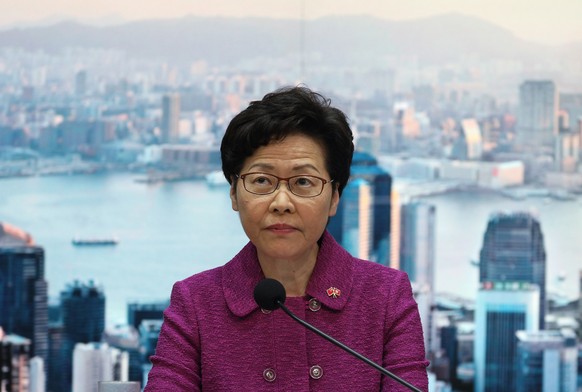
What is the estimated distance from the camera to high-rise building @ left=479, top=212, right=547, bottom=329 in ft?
14.2

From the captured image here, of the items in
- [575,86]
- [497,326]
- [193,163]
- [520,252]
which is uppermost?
[575,86]

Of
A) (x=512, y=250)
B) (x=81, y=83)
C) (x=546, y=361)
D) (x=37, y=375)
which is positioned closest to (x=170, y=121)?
(x=81, y=83)

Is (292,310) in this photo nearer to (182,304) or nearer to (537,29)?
(182,304)

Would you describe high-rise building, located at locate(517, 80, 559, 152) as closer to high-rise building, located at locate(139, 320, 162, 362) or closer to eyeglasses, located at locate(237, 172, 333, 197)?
high-rise building, located at locate(139, 320, 162, 362)

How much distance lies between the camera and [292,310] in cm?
145

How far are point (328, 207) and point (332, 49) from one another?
9.53ft

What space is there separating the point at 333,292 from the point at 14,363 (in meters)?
2.96

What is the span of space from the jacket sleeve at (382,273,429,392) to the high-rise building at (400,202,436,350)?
111 inches

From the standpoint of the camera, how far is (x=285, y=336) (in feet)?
4.72

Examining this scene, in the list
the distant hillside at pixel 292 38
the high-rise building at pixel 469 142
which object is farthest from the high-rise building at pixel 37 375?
the high-rise building at pixel 469 142

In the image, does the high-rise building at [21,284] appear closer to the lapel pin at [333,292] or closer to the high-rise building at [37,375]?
the high-rise building at [37,375]

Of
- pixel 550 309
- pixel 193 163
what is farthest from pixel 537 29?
pixel 193 163

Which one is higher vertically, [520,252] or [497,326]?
[520,252]

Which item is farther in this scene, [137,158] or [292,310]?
[137,158]
